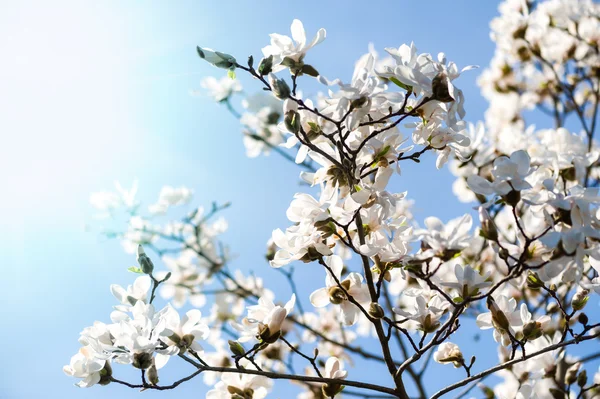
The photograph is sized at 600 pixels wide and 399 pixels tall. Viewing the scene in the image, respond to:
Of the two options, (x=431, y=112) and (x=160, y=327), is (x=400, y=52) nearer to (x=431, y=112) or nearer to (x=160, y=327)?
(x=431, y=112)

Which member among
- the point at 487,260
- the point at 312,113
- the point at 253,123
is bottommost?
the point at 312,113

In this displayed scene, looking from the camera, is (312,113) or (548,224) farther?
(312,113)

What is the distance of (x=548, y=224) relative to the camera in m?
1.02

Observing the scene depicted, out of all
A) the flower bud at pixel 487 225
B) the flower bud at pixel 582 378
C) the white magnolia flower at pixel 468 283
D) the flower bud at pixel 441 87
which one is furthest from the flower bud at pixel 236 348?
the flower bud at pixel 582 378

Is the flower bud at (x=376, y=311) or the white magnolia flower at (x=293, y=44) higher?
the white magnolia flower at (x=293, y=44)

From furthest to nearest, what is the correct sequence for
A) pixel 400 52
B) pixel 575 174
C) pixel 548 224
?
1. pixel 575 174
2. pixel 400 52
3. pixel 548 224

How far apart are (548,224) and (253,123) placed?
2.48m

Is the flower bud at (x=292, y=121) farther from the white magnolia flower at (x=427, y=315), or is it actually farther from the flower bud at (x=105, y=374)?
the flower bud at (x=105, y=374)

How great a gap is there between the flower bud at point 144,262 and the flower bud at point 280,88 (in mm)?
521

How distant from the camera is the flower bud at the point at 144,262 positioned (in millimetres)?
1309

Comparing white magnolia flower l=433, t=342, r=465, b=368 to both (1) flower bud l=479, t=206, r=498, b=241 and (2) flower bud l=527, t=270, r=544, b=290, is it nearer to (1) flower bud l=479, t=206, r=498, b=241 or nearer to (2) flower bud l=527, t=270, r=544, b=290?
(2) flower bud l=527, t=270, r=544, b=290

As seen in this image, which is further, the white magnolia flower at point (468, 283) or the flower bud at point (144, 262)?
the flower bud at point (144, 262)

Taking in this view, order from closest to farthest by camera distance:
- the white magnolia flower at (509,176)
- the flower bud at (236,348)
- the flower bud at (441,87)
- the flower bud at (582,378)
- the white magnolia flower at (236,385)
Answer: the white magnolia flower at (509,176) < the flower bud at (441,87) < the flower bud at (236,348) < the white magnolia flower at (236,385) < the flower bud at (582,378)

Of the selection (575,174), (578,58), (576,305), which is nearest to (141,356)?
(576,305)
